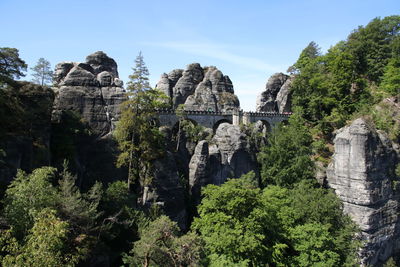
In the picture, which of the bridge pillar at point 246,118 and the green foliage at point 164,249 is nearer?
the green foliage at point 164,249

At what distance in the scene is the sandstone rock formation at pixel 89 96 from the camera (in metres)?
22.1

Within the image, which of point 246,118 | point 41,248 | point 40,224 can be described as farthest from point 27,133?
point 246,118

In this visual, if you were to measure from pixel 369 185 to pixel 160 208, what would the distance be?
2099 cm

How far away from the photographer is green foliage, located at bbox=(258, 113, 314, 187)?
1134 inches

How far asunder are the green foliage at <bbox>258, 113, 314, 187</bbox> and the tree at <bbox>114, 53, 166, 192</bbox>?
14.5 metres

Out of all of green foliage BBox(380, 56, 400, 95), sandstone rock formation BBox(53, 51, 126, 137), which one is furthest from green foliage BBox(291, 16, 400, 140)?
sandstone rock formation BBox(53, 51, 126, 137)

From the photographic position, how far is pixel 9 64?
16078 millimetres

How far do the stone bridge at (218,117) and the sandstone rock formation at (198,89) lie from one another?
11.8ft

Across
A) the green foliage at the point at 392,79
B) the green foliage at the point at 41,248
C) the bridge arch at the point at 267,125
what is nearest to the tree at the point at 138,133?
the green foliage at the point at 41,248

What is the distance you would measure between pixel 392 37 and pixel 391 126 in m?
19.0

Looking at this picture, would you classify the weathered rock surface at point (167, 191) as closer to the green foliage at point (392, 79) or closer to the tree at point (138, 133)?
the tree at point (138, 133)

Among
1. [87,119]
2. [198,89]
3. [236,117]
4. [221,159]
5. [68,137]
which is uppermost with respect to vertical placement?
[198,89]

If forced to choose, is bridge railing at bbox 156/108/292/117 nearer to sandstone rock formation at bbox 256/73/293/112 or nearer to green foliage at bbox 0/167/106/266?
sandstone rock formation at bbox 256/73/293/112

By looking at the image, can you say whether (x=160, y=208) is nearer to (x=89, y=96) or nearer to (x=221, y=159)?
(x=221, y=159)
